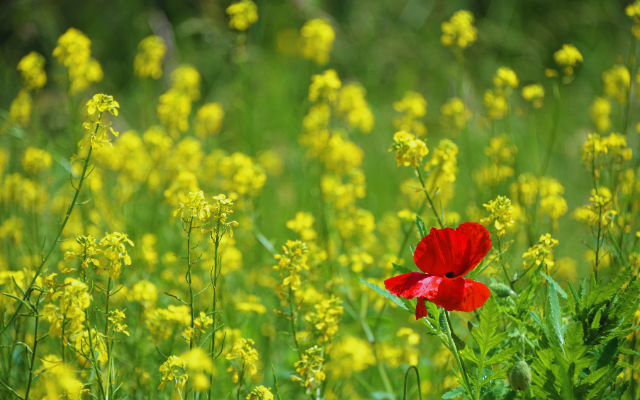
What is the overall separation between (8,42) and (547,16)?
6.49m

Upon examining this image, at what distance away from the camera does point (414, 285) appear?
1.04 metres

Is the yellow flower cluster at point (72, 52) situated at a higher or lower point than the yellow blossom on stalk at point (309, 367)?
higher

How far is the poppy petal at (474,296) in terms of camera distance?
0.99 m

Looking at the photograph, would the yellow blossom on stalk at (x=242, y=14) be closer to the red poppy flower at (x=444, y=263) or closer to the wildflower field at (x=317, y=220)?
the wildflower field at (x=317, y=220)

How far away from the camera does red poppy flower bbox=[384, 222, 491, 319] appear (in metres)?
1.01

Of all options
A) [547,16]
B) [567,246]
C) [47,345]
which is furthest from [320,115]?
[547,16]

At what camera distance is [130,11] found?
18.9ft

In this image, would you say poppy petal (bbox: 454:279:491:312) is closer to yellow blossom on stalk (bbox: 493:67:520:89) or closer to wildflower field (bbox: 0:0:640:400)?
wildflower field (bbox: 0:0:640:400)

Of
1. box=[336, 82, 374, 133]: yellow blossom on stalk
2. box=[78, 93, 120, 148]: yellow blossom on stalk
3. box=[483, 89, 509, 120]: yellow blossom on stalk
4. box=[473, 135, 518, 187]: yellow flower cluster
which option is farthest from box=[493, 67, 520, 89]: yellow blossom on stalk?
box=[78, 93, 120, 148]: yellow blossom on stalk

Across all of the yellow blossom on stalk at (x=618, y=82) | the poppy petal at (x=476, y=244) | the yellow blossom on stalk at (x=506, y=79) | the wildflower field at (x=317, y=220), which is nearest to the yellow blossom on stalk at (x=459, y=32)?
the wildflower field at (x=317, y=220)

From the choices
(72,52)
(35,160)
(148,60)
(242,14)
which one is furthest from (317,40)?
(35,160)

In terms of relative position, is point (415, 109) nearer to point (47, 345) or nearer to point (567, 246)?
point (567, 246)

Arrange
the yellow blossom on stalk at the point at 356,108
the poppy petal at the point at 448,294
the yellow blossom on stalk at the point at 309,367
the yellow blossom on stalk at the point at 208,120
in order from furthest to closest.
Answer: the yellow blossom on stalk at the point at 356,108, the yellow blossom on stalk at the point at 208,120, the yellow blossom on stalk at the point at 309,367, the poppy petal at the point at 448,294

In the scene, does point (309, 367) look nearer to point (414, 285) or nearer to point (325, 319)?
point (325, 319)
